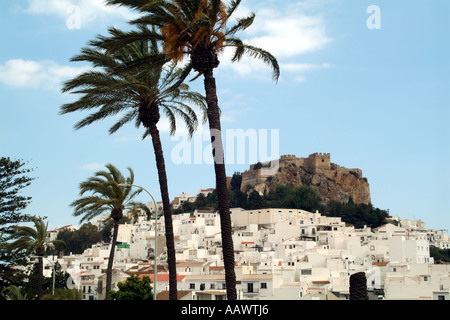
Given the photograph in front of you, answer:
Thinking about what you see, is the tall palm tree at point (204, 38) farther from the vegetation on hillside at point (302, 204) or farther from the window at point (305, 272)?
the vegetation on hillside at point (302, 204)

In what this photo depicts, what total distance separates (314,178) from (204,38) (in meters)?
147

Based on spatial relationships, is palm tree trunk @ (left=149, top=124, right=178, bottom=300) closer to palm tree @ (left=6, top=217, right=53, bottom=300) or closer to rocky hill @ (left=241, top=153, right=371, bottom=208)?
palm tree @ (left=6, top=217, right=53, bottom=300)

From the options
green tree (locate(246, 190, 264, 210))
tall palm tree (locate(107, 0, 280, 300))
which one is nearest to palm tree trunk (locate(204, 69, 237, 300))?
tall palm tree (locate(107, 0, 280, 300))

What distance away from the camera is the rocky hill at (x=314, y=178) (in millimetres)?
158550

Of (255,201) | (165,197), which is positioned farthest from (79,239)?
(165,197)

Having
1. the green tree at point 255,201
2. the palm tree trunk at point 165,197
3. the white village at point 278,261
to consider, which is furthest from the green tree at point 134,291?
the green tree at point 255,201

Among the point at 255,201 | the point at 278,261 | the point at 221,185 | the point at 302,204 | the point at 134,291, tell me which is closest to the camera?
the point at 221,185

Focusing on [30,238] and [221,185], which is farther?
[30,238]

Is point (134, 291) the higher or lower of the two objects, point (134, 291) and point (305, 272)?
the higher

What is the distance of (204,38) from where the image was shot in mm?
16609

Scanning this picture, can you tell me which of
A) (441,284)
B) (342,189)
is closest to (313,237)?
(441,284)

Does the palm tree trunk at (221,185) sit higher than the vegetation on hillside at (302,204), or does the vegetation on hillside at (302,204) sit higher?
the vegetation on hillside at (302,204)

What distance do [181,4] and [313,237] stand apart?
86447mm

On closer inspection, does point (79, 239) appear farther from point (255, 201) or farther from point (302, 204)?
point (302, 204)
